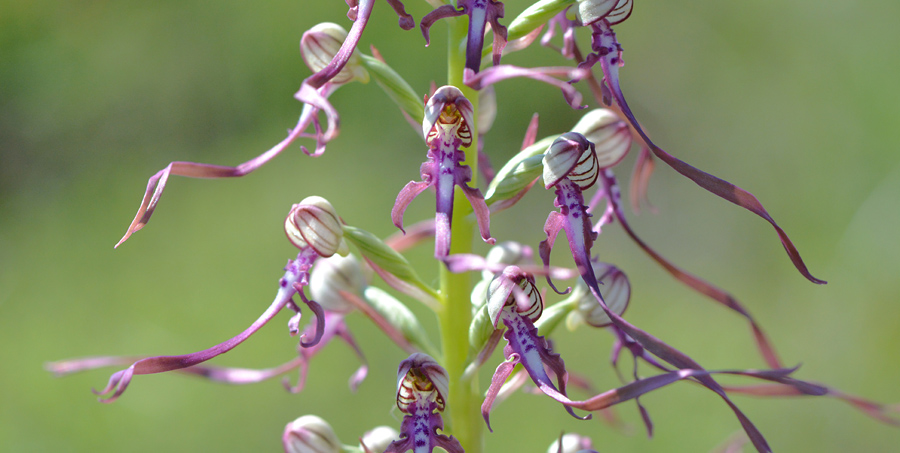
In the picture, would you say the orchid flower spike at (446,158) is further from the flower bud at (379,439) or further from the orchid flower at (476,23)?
the flower bud at (379,439)

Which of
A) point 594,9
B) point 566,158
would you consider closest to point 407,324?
point 566,158

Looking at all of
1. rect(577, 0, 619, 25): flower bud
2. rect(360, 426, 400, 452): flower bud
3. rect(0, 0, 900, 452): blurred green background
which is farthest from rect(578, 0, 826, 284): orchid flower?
rect(0, 0, 900, 452): blurred green background

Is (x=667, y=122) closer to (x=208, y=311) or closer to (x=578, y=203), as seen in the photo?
(x=208, y=311)

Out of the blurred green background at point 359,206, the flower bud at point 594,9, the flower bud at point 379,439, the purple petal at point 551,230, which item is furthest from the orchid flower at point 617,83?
the blurred green background at point 359,206

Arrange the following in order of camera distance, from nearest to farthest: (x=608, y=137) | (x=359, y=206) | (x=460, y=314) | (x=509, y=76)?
(x=509, y=76)
(x=460, y=314)
(x=608, y=137)
(x=359, y=206)

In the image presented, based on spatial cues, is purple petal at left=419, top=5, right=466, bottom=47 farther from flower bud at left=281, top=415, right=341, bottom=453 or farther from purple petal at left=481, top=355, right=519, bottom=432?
flower bud at left=281, top=415, right=341, bottom=453

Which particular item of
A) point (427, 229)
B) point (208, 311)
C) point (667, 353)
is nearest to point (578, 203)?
point (667, 353)

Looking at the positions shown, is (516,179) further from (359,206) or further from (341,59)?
(359,206)
